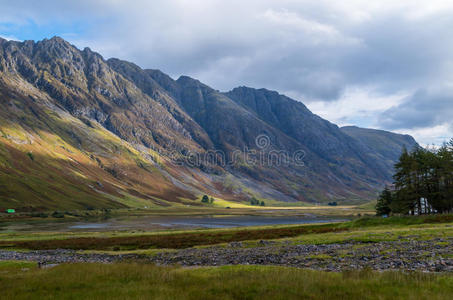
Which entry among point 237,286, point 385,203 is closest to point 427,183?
point 385,203

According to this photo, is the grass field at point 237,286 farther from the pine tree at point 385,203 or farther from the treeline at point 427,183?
the pine tree at point 385,203

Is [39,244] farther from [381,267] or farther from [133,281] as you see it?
[381,267]

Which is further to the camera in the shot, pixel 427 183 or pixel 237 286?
pixel 427 183

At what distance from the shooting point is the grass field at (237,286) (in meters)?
14.2

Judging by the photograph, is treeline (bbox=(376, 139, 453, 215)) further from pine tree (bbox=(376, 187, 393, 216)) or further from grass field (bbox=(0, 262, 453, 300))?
grass field (bbox=(0, 262, 453, 300))

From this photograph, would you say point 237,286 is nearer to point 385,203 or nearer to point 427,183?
point 427,183

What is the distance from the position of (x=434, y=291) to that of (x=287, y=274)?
7.41m

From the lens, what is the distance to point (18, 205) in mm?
198125

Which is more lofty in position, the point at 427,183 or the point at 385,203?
the point at 427,183

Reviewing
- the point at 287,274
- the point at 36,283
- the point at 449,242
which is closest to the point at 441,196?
the point at 449,242

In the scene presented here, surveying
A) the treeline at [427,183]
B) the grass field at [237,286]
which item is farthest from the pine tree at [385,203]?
the grass field at [237,286]

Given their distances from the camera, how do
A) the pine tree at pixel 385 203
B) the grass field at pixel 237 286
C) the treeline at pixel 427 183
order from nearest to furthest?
1. the grass field at pixel 237 286
2. the treeline at pixel 427 183
3. the pine tree at pixel 385 203

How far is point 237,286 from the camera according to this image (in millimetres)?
16219

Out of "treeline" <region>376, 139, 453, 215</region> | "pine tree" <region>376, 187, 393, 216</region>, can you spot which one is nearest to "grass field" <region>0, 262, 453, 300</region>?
"treeline" <region>376, 139, 453, 215</region>
